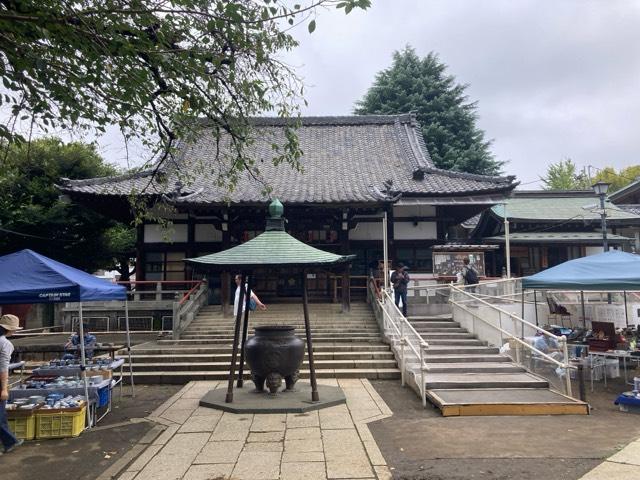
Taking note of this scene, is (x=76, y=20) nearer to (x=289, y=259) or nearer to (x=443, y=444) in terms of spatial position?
(x=289, y=259)

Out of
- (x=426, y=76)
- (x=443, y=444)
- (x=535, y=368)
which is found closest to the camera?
(x=443, y=444)

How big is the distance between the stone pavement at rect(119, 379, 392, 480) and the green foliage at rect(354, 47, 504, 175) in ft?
78.1

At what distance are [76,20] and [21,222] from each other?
15.4m

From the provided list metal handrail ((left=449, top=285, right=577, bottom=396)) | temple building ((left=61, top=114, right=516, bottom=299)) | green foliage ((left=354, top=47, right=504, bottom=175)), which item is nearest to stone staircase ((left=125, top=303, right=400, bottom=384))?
metal handrail ((left=449, top=285, right=577, bottom=396))

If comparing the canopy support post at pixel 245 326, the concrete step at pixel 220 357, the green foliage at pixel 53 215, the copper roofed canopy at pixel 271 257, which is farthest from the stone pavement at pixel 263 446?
the green foliage at pixel 53 215

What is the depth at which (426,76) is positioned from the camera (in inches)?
1231

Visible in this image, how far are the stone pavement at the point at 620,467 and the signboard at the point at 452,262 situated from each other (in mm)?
9749

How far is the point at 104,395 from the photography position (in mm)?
7406

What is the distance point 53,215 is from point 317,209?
1038 cm

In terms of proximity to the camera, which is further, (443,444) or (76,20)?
(443,444)

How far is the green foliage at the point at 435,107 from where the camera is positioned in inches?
1137

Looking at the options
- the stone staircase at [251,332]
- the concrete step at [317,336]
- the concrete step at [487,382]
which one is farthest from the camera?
the concrete step at [317,336]

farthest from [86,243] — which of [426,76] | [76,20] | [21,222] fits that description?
[426,76]

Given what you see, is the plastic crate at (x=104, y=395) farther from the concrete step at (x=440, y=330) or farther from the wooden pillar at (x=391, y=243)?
the wooden pillar at (x=391, y=243)
